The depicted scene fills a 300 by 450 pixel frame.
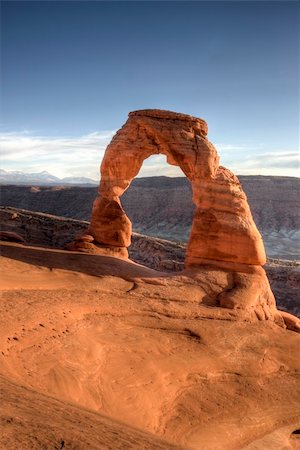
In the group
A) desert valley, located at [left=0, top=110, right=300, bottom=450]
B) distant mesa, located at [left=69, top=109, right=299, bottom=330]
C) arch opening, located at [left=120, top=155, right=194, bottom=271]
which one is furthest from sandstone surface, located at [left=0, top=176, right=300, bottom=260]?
desert valley, located at [left=0, top=110, right=300, bottom=450]

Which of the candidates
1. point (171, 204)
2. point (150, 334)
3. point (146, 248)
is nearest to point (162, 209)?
point (171, 204)

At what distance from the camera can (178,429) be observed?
281 inches

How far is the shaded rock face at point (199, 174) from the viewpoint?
1323 cm

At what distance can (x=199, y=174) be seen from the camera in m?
13.4

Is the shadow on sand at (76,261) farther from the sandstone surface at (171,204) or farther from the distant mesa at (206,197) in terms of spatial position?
the sandstone surface at (171,204)

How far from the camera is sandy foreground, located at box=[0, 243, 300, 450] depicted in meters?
4.48

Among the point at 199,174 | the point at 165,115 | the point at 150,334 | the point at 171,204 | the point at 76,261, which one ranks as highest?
the point at 165,115

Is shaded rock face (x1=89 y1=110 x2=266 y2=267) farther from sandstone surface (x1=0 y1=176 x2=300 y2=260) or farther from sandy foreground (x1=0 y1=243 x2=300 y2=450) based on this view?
sandstone surface (x1=0 y1=176 x2=300 y2=260)

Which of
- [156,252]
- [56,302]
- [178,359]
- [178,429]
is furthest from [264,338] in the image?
[156,252]

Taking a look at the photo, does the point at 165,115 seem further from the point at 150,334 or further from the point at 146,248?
the point at 146,248

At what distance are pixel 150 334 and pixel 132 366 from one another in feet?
4.76

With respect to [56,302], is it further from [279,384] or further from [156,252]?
[156,252]

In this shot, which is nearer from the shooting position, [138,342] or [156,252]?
[138,342]

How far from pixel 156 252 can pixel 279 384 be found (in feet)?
71.2
